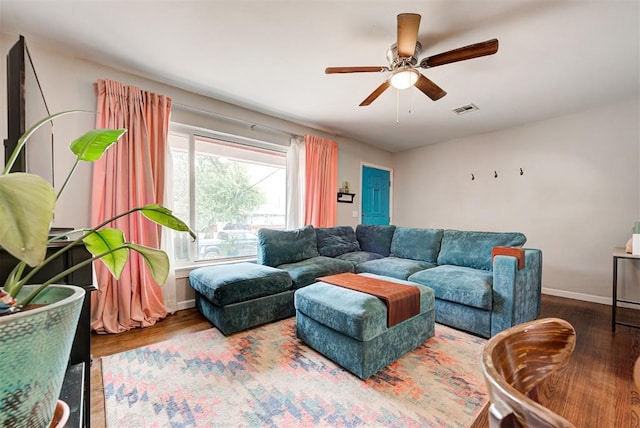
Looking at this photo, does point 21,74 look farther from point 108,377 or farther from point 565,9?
point 565,9

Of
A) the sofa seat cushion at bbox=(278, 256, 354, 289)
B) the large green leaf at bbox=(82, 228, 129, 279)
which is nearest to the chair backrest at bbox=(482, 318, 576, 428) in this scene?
the large green leaf at bbox=(82, 228, 129, 279)

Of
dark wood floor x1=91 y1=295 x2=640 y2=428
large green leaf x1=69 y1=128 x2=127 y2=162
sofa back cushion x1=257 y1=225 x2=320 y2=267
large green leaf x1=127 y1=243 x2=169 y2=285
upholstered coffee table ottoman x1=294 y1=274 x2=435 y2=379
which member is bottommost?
dark wood floor x1=91 y1=295 x2=640 y2=428

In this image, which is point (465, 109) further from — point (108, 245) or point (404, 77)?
point (108, 245)

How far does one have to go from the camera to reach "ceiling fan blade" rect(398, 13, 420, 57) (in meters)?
1.53

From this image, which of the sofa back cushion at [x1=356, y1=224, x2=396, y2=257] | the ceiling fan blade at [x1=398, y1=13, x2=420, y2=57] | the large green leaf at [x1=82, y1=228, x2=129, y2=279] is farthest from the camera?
the sofa back cushion at [x1=356, y1=224, x2=396, y2=257]

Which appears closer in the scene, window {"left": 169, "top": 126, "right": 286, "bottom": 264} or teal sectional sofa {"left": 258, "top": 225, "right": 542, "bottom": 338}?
teal sectional sofa {"left": 258, "top": 225, "right": 542, "bottom": 338}

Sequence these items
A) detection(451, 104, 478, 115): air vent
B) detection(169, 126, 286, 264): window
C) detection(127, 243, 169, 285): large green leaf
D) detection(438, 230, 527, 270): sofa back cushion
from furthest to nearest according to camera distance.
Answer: detection(451, 104, 478, 115): air vent, detection(169, 126, 286, 264): window, detection(438, 230, 527, 270): sofa back cushion, detection(127, 243, 169, 285): large green leaf

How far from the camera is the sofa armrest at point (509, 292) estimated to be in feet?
7.14

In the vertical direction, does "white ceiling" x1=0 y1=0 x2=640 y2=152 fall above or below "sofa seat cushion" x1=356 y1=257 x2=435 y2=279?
above

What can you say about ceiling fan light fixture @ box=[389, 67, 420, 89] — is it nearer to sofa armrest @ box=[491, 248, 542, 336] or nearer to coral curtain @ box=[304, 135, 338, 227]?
sofa armrest @ box=[491, 248, 542, 336]

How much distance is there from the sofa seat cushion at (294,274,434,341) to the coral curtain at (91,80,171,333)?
1588 millimetres

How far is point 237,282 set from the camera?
7.56 feet

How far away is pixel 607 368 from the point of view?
1.81 metres

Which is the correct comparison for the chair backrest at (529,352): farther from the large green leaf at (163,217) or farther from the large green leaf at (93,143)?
the large green leaf at (93,143)
